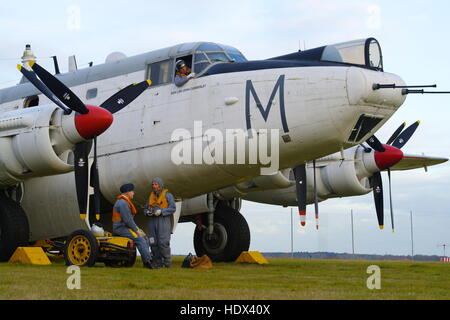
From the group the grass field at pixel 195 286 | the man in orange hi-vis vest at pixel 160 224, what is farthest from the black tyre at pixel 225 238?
the grass field at pixel 195 286

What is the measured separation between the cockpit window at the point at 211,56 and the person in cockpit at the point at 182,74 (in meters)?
0.19

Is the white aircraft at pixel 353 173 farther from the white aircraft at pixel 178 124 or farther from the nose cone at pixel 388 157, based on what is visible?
the white aircraft at pixel 178 124

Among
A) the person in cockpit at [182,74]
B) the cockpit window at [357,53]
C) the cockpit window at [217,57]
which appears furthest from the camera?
the cockpit window at [217,57]

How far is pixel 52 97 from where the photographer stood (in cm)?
1501

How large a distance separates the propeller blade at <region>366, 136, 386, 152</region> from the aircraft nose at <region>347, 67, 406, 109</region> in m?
5.19

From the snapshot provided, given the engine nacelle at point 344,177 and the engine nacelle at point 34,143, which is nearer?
the engine nacelle at point 34,143

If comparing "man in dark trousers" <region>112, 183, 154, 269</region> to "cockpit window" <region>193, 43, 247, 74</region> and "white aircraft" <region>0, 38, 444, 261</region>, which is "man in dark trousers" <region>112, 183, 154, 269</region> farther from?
"cockpit window" <region>193, 43, 247, 74</region>

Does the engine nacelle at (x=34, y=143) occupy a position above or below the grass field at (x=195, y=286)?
above

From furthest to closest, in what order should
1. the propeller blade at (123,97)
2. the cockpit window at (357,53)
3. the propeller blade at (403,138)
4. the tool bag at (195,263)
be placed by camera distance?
the propeller blade at (403,138)
the propeller blade at (123,97)
the cockpit window at (357,53)
the tool bag at (195,263)

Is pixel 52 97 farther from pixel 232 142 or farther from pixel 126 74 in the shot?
pixel 232 142

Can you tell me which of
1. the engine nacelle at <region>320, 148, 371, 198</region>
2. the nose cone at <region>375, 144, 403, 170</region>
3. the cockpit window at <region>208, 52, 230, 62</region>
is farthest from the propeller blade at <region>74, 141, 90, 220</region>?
the nose cone at <region>375, 144, 403, 170</region>

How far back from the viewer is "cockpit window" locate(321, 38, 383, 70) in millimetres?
14875

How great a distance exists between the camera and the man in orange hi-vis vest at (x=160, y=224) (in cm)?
1413
